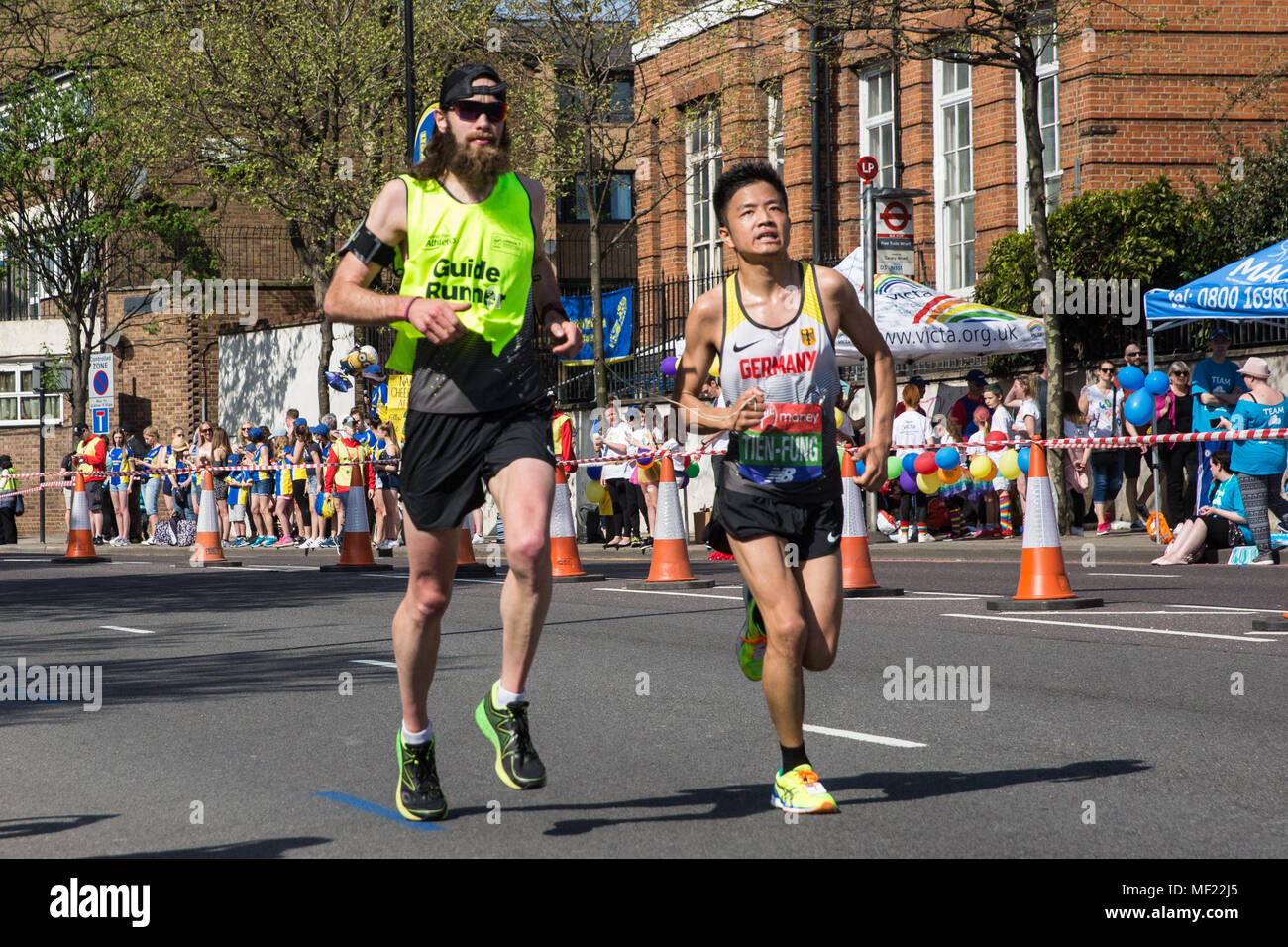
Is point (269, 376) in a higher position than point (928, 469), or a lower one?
higher

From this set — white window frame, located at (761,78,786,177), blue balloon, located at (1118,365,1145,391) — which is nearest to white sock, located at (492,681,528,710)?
blue balloon, located at (1118,365,1145,391)

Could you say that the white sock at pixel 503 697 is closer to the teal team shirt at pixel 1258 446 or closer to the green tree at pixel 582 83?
the teal team shirt at pixel 1258 446

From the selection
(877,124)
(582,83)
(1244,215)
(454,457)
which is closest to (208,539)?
(582,83)

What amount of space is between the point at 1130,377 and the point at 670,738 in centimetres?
1355

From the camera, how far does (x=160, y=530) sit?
99.9ft

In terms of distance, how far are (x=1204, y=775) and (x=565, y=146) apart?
78.4ft

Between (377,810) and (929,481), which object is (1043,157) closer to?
(929,481)

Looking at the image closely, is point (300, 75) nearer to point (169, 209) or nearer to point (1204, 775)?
point (169, 209)

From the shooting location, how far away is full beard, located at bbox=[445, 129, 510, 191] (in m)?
5.50

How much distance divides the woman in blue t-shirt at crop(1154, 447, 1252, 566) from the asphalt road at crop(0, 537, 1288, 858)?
2609 mm

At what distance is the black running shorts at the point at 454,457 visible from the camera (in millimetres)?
5473

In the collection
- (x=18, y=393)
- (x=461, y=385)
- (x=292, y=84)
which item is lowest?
(x=461, y=385)

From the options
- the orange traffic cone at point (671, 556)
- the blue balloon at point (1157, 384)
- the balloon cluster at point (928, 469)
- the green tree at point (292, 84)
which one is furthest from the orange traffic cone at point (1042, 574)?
the green tree at point (292, 84)

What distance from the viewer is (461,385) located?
5496 mm
